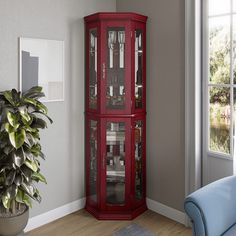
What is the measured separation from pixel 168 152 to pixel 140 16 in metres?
1.36

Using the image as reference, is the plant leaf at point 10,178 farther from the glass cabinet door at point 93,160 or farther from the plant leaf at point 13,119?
the glass cabinet door at point 93,160

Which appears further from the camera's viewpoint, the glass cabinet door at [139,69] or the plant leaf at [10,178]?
the glass cabinet door at [139,69]

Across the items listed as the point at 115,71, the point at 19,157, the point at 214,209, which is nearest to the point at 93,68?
the point at 115,71

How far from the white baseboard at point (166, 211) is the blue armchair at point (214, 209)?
1.12 metres

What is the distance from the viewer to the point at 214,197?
198 cm

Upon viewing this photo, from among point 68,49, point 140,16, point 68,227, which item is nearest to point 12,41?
point 68,49

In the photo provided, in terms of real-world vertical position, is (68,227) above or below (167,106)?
below

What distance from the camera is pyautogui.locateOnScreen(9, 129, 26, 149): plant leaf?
7.74ft

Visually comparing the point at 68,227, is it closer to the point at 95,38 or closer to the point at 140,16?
the point at 95,38

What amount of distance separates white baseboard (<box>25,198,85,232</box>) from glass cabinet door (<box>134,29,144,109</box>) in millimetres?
1210

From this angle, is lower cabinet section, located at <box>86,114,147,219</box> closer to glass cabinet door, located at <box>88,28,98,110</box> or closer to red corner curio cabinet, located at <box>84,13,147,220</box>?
red corner curio cabinet, located at <box>84,13,147,220</box>

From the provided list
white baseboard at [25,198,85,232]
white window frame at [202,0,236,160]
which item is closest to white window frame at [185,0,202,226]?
white window frame at [202,0,236,160]

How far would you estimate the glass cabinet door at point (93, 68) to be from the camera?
3.23m

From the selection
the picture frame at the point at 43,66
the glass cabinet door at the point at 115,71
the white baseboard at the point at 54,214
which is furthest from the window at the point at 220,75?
the white baseboard at the point at 54,214
